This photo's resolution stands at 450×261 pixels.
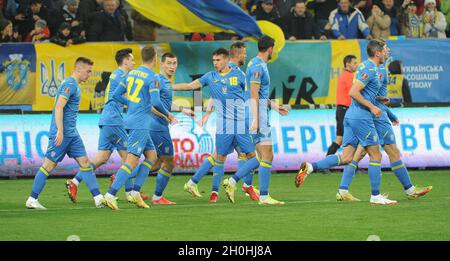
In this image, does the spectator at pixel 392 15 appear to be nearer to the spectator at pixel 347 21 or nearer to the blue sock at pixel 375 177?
the spectator at pixel 347 21

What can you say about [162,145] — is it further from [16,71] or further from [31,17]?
[31,17]

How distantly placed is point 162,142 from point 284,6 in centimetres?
1048

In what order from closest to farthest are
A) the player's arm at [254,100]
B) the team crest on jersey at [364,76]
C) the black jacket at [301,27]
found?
1. the team crest on jersey at [364,76]
2. the player's arm at [254,100]
3. the black jacket at [301,27]

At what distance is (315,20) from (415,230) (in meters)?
14.2

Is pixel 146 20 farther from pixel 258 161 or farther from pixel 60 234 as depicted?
pixel 60 234

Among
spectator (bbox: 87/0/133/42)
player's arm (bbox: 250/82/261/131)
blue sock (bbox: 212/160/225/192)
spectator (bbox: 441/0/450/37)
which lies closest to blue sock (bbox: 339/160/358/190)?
player's arm (bbox: 250/82/261/131)

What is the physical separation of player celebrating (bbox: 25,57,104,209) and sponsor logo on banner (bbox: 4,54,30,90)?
26.0 feet

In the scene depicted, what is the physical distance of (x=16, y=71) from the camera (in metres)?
24.5

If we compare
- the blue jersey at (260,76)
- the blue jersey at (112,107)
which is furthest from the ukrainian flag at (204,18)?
the blue jersey at (260,76)

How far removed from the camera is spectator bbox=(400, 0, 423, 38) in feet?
88.7

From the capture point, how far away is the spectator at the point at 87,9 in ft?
84.1

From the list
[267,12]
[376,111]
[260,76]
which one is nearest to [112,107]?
[260,76]

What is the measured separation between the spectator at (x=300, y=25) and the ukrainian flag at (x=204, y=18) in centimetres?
112
